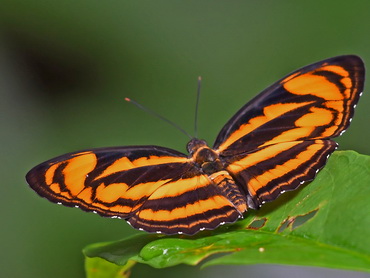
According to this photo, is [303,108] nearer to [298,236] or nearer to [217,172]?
[217,172]

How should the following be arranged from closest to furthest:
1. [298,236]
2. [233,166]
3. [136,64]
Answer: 1. [298,236]
2. [233,166]
3. [136,64]

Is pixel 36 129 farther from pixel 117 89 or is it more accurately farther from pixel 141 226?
pixel 141 226

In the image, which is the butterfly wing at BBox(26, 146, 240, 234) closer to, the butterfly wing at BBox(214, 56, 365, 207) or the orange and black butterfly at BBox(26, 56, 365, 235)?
the orange and black butterfly at BBox(26, 56, 365, 235)

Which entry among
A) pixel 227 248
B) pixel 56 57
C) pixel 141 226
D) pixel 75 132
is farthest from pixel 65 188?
pixel 56 57

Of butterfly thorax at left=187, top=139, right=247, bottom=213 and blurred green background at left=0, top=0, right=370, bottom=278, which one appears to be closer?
butterfly thorax at left=187, top=139, right=247, bottom=213

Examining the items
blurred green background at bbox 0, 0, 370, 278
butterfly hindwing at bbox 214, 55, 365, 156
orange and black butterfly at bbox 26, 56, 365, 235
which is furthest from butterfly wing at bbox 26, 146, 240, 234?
blurred green background at bbox 0, 0, 370, 278

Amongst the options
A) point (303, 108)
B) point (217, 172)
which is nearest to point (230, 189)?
point (217, 172)

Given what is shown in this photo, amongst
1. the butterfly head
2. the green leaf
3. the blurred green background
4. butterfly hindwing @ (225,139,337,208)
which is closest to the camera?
the green leaf
